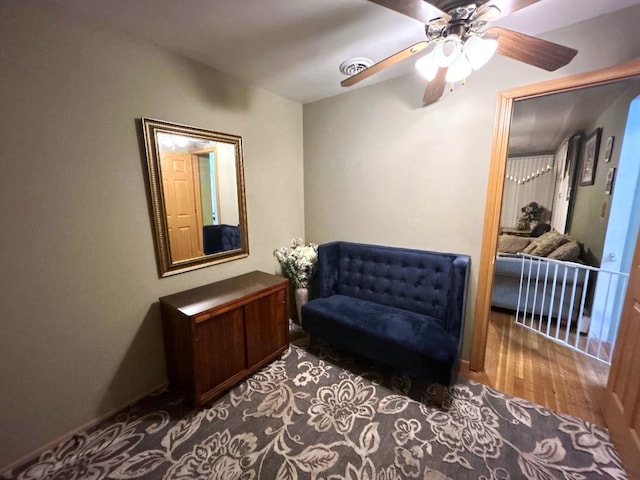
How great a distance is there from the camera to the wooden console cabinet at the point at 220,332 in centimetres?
166

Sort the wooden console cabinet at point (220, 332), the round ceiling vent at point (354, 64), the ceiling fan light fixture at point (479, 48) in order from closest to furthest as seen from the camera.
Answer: the ceiling fan light fixture at point (479, 48)
the wooden console cabinet at point (220, 332)
the round ceiling vent at point (354, 64)

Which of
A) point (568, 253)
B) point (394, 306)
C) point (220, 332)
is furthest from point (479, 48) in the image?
point (568, 253)

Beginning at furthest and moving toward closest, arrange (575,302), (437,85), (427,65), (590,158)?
1. (590,158)
2. (575,302)
3. (437,85)
4. (427,65)

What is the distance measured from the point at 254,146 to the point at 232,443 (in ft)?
7.32

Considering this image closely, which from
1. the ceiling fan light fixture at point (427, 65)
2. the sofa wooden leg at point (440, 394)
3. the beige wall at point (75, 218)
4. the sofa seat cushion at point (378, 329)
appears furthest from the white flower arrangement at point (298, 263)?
the ceiling fan light fixture at point (427, 65)

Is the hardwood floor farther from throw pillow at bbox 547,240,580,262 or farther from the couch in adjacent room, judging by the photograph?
throw pillow at bbox 547,240,580,262

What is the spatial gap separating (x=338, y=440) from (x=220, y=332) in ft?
3.25

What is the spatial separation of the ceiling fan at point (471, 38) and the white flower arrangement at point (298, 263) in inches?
70.0

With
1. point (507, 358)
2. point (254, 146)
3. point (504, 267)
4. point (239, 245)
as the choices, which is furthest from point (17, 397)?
point (504, 267)

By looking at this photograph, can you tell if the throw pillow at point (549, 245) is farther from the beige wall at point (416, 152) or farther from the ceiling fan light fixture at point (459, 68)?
the ceiling fan light fixture at point (459, 68)

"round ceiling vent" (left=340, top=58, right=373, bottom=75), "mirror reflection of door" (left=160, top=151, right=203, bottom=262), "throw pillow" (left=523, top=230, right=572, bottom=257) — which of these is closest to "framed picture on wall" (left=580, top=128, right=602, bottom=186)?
"throw pillow" (left=523, top=230, right=572, bottom=257)

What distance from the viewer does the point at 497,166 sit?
1.84 metres

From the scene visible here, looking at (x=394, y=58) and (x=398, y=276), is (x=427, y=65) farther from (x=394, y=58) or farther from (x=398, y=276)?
(x=398, y=276)

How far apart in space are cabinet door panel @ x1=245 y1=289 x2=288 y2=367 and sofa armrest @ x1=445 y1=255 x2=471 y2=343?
4.35 ft
